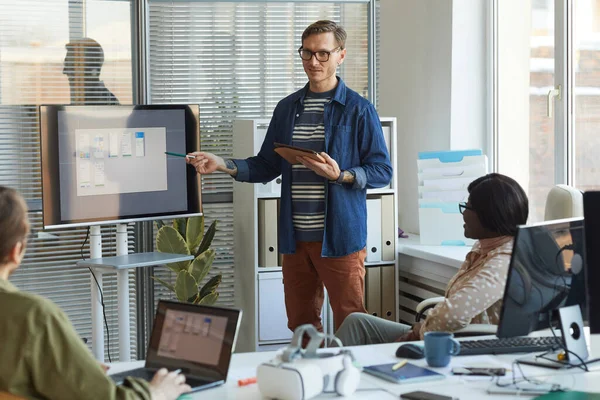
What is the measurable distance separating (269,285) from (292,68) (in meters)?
1.32

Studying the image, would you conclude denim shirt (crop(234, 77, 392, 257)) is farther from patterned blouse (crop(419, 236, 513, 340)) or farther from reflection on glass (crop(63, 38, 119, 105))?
reflection on glass (crop(63, 38, 119, 105))

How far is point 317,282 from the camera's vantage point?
3836mm

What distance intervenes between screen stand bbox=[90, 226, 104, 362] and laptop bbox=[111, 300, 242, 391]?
164 centimetres

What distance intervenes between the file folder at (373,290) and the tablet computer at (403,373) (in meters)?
2.34

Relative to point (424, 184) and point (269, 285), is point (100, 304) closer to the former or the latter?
point (269, 285)

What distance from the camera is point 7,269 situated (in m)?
1.83

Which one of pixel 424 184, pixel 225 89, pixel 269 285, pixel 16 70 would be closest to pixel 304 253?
pixel 269 285

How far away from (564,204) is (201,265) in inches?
84.5

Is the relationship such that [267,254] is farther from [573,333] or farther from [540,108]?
[573,333]

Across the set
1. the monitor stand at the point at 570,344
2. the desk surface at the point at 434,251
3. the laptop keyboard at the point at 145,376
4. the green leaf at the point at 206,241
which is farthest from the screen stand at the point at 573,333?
the green leaf at the point at 206,241

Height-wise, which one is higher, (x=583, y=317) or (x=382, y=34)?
(x=382, y=34)

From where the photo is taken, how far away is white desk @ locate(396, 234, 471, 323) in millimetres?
4315

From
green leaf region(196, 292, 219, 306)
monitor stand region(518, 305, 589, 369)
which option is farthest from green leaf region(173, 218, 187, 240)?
monitor stand region(518, 305, 589, 369)

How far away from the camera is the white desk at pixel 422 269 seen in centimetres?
431
